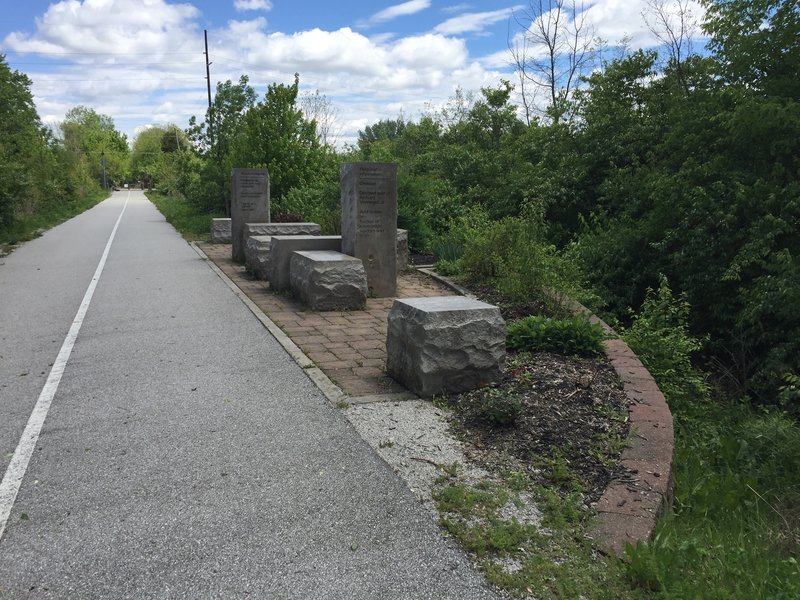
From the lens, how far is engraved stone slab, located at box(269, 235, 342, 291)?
10.9 meters

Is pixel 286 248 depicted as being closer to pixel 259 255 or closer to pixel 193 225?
pixel 259 255

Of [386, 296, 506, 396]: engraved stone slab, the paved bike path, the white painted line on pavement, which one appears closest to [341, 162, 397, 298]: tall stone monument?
the paved bike path

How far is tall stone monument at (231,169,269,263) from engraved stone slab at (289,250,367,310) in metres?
6.79

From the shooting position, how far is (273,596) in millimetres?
2895

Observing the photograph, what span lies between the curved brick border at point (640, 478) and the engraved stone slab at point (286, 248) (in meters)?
6.29

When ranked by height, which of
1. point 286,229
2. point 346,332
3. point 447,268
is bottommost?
point 346,332

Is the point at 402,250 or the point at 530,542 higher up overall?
the point at 402,250

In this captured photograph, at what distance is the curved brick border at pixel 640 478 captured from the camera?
133 inches

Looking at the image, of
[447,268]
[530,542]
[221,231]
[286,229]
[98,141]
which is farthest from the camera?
[98,141]

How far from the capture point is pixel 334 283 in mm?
9242

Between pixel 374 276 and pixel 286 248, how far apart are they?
1543 mm

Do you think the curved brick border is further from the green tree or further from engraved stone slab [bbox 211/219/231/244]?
the green tree

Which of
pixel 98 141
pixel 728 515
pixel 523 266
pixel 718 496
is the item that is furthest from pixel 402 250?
pixel 98 141

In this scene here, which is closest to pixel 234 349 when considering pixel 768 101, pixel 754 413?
pixel 754 413
